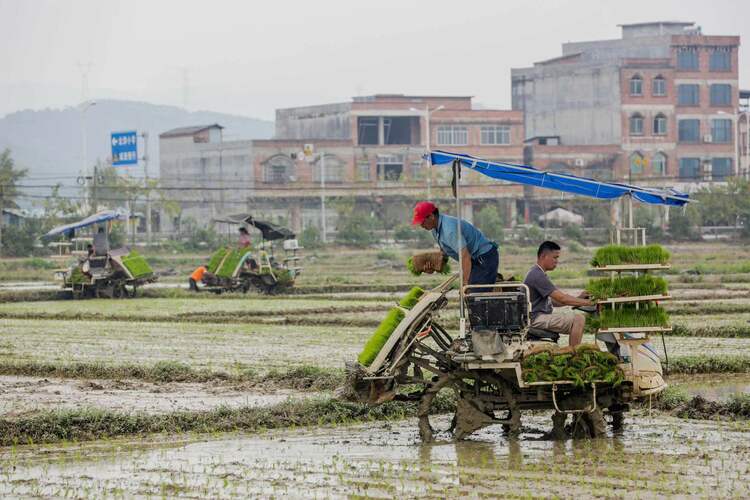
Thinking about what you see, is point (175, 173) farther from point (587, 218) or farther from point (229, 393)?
point (229, 393)

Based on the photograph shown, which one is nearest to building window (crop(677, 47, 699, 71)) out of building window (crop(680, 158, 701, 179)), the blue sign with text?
building window (crop(680, 158, 701, 179))

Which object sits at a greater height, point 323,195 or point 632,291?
point 323,195

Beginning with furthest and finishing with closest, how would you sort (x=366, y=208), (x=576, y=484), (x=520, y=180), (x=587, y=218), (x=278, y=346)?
(x=366, y=208) < (x=587, y=218) < (x=278, y=346) < (x=520, y=180) < (x=576, y=484)

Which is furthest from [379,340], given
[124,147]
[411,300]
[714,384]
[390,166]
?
[390,166]

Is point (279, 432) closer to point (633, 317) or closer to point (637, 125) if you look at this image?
point (633, 317)

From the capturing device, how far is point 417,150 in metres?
84.2

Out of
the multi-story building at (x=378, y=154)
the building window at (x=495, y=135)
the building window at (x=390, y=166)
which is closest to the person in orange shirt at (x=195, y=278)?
the multi-story building at (x=378, y=154)

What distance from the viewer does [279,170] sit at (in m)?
81.3

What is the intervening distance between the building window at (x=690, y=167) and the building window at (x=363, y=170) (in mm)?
22961

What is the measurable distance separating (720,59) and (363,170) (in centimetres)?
2833

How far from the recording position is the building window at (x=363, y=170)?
82312mm

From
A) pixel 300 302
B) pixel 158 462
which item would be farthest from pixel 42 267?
pixel 158 462

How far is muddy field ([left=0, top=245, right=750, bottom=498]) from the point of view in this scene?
10.1 m

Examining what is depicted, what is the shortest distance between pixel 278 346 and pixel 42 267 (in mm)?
38925
